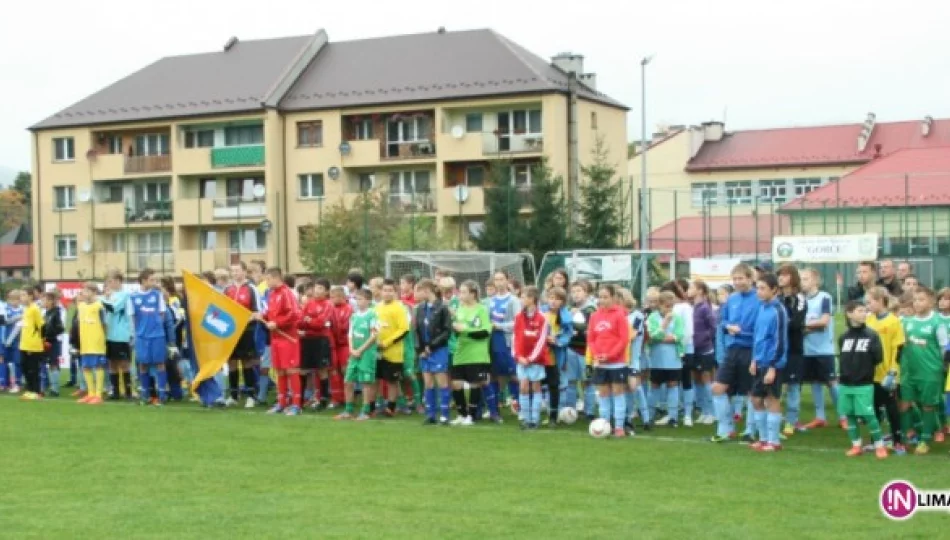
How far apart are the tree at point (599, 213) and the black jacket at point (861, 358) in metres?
30.0

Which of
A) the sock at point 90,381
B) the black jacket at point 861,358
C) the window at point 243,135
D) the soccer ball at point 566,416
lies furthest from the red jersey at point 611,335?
the window at point 243,135

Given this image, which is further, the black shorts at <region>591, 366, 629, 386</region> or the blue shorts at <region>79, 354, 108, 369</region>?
the blue shorts at <region>79, 354, 108, 369</region>

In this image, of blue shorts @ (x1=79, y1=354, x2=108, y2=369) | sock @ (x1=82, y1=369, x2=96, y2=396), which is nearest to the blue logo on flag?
blue shorts @ (x1=79, y1=354, x2=108, y2=369)

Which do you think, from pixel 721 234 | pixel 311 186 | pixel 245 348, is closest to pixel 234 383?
pixel 245 348

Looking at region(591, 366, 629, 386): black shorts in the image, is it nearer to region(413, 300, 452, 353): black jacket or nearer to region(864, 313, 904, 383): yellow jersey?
region(413, 300, 452, 353): black jacket

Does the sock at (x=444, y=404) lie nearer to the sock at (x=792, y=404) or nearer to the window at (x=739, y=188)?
the sock at (x=792, y=404)

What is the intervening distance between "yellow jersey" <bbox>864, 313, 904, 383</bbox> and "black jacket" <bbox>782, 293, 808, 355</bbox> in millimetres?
707

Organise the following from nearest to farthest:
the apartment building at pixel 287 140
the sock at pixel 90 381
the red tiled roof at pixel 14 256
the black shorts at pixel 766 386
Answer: the black shorts at pixel 766 386 → the sock at pixel 90 381 → the apartment building at pixel 287 140 → the red tiled roof at pixel 14 256

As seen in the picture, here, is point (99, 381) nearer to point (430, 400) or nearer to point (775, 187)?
point (430, 400)

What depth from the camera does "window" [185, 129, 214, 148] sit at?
63.8m

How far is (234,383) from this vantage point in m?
20.1

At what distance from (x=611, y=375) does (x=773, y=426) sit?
2187 mm

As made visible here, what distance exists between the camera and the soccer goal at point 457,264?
94.7 feet

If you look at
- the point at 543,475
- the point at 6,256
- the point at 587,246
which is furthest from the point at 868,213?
the point at 6,256
